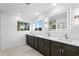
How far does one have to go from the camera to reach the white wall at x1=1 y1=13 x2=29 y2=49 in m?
5.56

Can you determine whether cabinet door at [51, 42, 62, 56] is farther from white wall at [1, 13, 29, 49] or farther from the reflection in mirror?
white wall at [1, 13, 29, 49]

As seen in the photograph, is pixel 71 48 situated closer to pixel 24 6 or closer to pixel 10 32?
pixel 24 6

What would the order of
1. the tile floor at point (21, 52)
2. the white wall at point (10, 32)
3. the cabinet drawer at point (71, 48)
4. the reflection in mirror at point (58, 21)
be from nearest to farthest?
the cabinet drawer at point (71, 48)
the reflection in mirror at point (58, 21)
the tile floor at point (21, 52)
the white wall at point (10, 32)

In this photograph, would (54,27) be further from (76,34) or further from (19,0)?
(19,0)

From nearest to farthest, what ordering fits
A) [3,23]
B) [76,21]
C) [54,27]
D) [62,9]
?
1. [76,21]
2. [62,9]
3. [54,27]
4. [3,23]

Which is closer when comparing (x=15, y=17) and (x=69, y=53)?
(x=69, y=53)

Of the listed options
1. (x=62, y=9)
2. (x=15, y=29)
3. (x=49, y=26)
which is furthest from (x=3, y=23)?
(x=62, y=9)

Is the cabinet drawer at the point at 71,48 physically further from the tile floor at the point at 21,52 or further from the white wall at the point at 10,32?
the white wall at the point at 10,32

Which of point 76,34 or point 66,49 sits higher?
point 76,34

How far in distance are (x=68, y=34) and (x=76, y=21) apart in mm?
629

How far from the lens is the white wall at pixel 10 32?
5.56 m

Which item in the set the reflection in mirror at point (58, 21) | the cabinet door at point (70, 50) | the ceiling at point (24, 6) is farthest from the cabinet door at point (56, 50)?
the ceiling at point (24, 6)

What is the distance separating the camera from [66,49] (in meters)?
2.36

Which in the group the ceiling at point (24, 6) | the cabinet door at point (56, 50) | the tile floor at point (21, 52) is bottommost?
the tile floor at point (21, 52)
